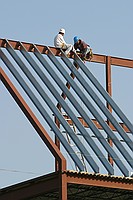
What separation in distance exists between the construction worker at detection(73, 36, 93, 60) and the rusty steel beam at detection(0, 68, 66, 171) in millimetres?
4168

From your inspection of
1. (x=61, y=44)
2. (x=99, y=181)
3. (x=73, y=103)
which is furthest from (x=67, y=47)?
(x=99, y=181)

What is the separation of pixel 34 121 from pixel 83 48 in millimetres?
5852

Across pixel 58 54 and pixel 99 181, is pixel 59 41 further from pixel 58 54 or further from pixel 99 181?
pixel 99 181

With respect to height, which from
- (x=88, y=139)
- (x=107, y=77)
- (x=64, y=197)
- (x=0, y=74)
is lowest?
(x=64, y=197)

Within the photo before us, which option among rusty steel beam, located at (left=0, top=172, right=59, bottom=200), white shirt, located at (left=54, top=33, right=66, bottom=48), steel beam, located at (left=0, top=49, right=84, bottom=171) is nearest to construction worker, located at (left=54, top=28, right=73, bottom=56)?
white shirt, located at (left=54, top=33, right=66, bottom=48)

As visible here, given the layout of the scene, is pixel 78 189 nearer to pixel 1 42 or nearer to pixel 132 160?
pixel 132 160

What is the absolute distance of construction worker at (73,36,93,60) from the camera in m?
33.2

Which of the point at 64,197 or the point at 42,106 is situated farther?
the point at 42,106

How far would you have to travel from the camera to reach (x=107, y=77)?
3475 cm

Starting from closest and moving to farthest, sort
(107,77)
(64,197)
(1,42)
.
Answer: (64,197) → (1,42) → (107,77)

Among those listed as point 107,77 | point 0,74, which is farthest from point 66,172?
point 107,77

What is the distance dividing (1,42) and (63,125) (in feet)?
13.9

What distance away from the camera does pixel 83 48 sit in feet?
109

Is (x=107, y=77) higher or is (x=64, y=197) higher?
(x=107, y=77)
